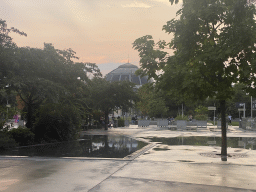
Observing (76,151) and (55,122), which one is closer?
(76,151)

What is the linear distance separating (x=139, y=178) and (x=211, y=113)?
305ft

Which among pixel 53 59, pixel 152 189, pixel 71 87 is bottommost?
pixel 152 189

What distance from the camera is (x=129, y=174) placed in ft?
29.4

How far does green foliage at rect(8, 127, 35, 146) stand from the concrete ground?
4604mm

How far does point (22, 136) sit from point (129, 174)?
9684 mm

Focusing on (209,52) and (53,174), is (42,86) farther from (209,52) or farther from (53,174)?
(209,52)

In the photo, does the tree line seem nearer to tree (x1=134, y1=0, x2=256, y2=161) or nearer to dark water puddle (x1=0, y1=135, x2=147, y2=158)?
dark water puddle (x1=0, y1=135, x2=147, y2=158)

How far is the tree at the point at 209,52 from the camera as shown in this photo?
33.2 feet

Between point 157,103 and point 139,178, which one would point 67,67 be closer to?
point 139,178

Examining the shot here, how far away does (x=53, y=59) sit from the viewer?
19250 millimetres

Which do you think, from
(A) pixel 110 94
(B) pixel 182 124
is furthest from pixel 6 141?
(B) pixel 182 124

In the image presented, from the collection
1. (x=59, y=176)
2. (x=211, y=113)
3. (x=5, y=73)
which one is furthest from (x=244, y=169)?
(x=211, y=113)

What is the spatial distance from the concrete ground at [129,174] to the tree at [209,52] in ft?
6.98

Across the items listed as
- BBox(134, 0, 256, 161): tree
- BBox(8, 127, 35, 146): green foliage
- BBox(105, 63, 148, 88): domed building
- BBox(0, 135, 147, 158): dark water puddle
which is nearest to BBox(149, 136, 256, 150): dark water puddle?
BBox(0, 135, 147, 158): dark water puddle
